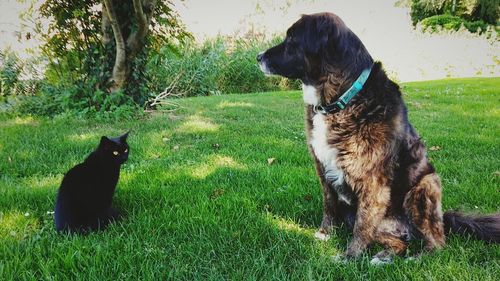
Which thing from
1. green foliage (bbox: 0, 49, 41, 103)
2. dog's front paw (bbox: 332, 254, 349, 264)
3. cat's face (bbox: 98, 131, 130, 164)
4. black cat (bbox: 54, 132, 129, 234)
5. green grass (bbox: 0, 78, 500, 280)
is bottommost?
dog's front paw (bbox: 332, 254, 349, 264)

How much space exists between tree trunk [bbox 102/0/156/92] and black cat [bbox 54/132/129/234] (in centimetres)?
426

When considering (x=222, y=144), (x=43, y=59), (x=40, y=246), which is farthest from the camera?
(x=43, y=59)

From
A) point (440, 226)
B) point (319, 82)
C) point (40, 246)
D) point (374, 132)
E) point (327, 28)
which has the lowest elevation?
point (440, 226)

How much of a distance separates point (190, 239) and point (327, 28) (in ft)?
5.56

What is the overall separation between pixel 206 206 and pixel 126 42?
4989 mm

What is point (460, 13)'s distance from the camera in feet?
88.5

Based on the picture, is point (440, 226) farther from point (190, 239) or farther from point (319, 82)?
point (190, 239)

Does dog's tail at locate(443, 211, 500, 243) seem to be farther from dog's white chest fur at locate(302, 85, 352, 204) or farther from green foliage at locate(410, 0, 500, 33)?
green foliage at locate(410, 0, 500, 33)

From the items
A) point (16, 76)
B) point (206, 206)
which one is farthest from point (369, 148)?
point (16, 76)

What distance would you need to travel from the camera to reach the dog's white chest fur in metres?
2.51

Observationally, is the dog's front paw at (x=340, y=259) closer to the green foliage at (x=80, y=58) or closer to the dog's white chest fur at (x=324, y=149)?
the dog's white chest fur at (x=324, y=149)

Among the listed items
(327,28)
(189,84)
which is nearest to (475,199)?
(327,28)

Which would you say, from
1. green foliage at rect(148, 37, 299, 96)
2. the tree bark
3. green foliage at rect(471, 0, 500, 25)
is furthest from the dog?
green foliage at rect(471, 0, 500, 25)

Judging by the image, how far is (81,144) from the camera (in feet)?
15.9
